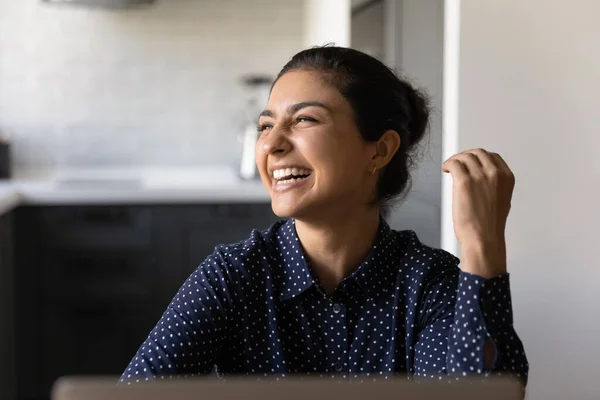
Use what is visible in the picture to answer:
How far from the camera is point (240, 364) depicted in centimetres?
135

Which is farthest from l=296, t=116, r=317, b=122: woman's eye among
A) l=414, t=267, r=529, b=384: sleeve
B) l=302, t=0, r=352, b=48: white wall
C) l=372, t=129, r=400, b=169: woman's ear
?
l=302, t=0, r=352, b=48: white wall

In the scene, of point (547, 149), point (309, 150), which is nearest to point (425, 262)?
point (309, 150)

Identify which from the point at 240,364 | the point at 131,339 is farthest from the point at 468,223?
the point at 131,339

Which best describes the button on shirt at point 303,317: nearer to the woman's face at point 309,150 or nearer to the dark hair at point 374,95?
the woman's face at point 309,150

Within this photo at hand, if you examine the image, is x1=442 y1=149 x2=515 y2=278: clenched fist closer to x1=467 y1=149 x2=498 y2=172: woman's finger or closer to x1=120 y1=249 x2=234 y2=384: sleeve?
x1=467 y1=149 x2=498 y2=172: woman's finger

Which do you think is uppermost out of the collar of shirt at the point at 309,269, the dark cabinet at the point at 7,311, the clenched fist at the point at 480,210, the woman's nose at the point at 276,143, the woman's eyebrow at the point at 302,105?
the woman's eyebrow at the point at 302,105

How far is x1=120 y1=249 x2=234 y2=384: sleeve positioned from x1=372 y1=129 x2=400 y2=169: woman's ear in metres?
0.33

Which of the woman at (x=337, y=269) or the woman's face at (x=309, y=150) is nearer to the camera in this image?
the woman at (x=337, y=269)

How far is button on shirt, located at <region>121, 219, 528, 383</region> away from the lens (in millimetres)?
1290

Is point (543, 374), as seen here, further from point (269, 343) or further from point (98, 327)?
point (98, 327)

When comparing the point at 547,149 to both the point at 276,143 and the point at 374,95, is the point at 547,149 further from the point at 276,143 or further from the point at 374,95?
the point at 276,143

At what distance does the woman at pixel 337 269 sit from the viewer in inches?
48.4

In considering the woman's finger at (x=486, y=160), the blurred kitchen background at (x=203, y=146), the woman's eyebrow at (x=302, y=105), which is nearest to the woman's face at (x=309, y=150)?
the woman's eyebrow at (x=302, y=105)

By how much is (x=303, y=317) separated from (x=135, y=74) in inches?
95.7
